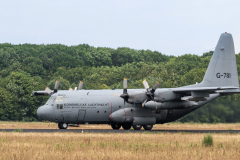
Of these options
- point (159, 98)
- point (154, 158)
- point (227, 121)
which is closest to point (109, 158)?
point (154, 158)

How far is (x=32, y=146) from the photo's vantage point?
23.1 meters

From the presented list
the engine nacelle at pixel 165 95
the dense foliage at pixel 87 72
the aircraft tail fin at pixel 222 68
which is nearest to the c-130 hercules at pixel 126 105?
the engine nacelle at pixel 165 95

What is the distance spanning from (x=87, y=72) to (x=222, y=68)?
83.9 metres

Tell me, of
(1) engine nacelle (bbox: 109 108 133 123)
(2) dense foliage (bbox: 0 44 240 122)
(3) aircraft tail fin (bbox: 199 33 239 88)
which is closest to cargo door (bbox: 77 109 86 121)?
(1) engine nacelle (bbox: 109 108 133 123)

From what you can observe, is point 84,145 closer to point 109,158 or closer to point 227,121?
point 109,158

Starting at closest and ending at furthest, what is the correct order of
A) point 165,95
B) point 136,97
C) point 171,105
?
point 165,95, point 136,97, point 171,105

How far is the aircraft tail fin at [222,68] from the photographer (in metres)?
41.4

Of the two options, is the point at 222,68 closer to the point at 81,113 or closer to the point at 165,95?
the point at 165,95

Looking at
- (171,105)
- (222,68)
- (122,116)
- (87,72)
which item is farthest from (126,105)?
(87,72)

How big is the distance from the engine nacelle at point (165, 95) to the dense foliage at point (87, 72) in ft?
23.9

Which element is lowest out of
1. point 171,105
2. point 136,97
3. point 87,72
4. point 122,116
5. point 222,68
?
point 122,116

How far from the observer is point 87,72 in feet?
403

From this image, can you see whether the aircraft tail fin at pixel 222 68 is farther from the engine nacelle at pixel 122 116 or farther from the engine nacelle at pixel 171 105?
the engine nacelle at pixel 122 116

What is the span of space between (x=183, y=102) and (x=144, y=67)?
80183 millimetres
